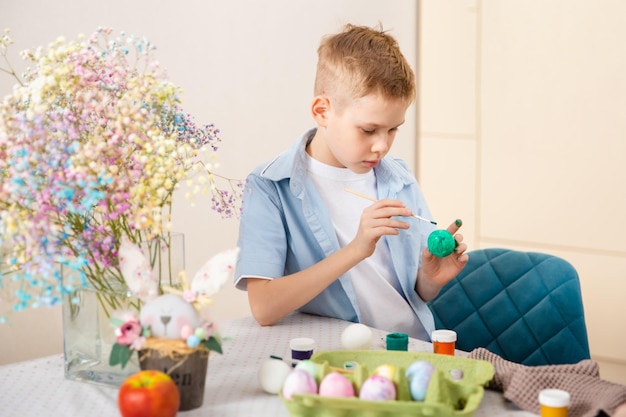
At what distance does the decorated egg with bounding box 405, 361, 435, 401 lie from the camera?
3.50ft

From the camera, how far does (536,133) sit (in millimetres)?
2975

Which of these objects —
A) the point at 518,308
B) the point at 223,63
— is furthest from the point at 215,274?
the point at 223,63

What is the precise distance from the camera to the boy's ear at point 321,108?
1779mm

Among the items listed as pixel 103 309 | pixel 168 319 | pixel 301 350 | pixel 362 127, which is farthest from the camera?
pixel 362 127

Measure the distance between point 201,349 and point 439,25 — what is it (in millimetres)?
2345

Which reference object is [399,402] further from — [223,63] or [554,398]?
[223,63]

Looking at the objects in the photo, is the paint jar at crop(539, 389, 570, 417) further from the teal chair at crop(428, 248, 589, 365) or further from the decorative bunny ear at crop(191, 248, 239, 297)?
the teal chair at crop(428, 248, 589, 365)

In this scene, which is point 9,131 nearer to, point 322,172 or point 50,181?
point 50,181

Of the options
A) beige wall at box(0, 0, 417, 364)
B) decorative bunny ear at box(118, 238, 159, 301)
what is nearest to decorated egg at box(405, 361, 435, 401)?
decorative bunny ear at box(118, 238, 159, 301)

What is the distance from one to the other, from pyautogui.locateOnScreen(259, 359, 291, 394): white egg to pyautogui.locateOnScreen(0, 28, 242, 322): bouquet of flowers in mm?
252

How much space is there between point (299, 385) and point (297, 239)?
76 centimetres

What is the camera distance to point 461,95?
3166 millimetres

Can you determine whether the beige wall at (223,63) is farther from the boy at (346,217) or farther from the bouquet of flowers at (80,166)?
the bouquet of flowers at (80,166)

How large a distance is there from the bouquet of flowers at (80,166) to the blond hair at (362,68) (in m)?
0.54
